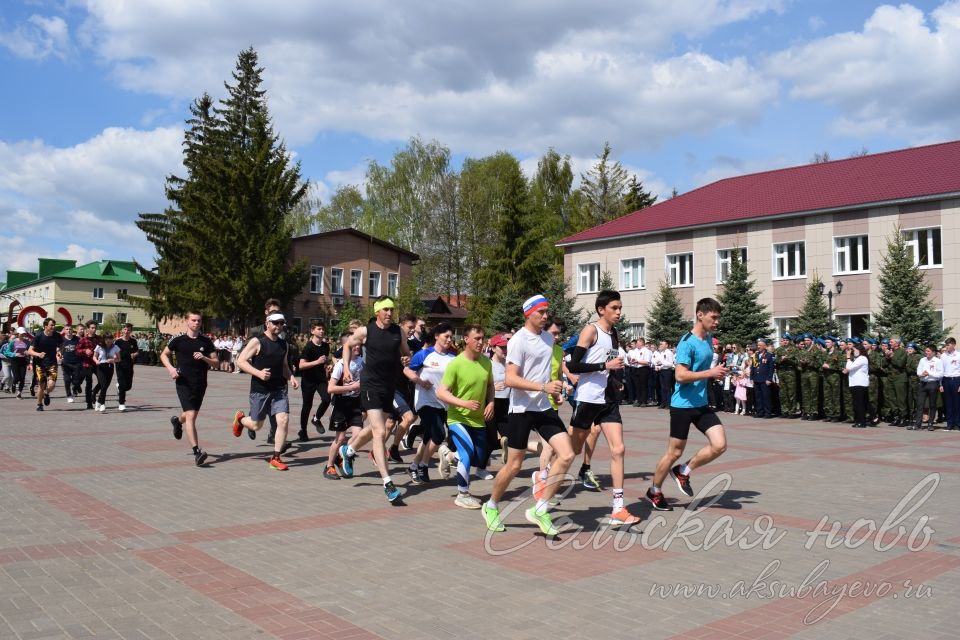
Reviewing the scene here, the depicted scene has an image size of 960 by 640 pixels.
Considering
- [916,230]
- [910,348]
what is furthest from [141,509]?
[916,230]

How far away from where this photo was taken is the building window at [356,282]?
5844cm

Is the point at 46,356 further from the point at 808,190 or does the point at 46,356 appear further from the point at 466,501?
the point at 808,190

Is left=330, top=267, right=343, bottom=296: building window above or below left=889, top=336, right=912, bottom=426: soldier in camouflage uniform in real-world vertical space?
above

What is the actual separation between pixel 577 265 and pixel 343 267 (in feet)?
60.5

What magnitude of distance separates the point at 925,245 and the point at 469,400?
3146cm

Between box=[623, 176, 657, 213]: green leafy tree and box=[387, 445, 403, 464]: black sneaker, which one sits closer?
box=[387, 445, 403, 464]: black sneaker

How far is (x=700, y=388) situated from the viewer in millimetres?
8234

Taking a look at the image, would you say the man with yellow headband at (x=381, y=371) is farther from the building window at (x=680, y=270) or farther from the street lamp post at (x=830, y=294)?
the building window at (x=680, y=270)

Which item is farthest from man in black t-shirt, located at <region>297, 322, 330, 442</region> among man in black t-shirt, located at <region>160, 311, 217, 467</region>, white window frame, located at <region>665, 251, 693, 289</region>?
white window frame, located at <region>665, 251, 693, 289</region>

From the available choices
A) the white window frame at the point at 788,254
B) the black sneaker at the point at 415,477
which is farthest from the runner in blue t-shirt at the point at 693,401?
the white window frame at the point at 788,254

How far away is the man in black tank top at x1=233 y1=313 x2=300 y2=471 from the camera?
10.4 meters

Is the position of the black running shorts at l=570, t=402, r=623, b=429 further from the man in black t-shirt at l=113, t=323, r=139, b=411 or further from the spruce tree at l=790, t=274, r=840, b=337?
the spruce tree at l=790, t=274, r=840, b=337

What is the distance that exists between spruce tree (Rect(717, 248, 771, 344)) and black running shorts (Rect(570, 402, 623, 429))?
92.7 feet

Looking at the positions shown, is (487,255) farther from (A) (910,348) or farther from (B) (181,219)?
(A) (910,348)
